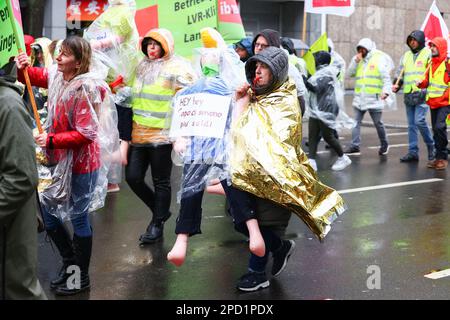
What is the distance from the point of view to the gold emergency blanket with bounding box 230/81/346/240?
15.9 feet

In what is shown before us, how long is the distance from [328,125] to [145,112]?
4.53 meters

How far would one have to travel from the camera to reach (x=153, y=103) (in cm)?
621

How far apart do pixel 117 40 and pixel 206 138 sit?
2045 mm

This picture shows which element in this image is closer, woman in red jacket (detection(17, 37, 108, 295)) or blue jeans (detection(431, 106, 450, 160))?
woman in red jacket (detection(17, 37, 108, 295))

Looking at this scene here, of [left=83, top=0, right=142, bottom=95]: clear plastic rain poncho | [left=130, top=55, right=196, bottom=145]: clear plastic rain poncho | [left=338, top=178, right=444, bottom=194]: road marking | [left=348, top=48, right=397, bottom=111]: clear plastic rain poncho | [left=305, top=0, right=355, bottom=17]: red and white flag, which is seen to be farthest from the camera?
[left=348, top=48, right=397, bottom=111]: clear plastic rain poncho

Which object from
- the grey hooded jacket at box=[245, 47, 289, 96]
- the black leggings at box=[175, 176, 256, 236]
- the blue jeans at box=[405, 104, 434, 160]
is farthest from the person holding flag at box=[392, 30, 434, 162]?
the black leggings at box=[175, 176, 256, 236]

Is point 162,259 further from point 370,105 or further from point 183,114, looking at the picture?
point 370,105

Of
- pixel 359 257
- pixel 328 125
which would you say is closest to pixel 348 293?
pixel 359 257

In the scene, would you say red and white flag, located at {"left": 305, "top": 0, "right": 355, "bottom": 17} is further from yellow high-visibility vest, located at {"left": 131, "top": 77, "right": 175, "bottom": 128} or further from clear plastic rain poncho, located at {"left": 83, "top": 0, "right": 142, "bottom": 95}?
yellow high-visibility vest, located at {"left": 131, "top": 77, "right": 175, "bottom": 128}

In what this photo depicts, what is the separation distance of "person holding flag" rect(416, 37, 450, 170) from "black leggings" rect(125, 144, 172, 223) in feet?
17.2

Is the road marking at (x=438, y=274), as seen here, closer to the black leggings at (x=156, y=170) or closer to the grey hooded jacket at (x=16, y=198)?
the black leggings at (x=156, y=170)

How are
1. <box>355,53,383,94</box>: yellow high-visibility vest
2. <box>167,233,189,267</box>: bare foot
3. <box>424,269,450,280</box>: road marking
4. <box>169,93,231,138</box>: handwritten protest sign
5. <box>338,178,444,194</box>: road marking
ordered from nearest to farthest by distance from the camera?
<box>167,233,189,267</box>: bare foot, <box>169,93,231,138</box>: handwritten protest sign, <box>424,269,450,280</box>: road marking, <box>338,178,444,194</box>: road marking, <box>355,53,383,94</box>: yellow high-visibility vest

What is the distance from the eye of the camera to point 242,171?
16.0 ft

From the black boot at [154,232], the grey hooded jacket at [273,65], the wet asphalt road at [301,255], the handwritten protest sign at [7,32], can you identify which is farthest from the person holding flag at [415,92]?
the handwritten protest sign at [7,32]
